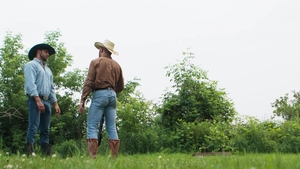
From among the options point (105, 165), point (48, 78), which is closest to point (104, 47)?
point (48, 78)

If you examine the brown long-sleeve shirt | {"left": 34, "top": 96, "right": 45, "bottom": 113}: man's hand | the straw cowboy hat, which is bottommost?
{"left": 34, "top": 96, "right": 45, "bottom": 113}: man's hand

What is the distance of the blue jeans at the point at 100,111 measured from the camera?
6.63 metres

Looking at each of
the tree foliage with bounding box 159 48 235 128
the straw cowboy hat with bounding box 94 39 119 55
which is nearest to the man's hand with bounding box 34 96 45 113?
the straw cowboy hat with bounding box 94 39 119 55

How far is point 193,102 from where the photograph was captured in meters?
15.0

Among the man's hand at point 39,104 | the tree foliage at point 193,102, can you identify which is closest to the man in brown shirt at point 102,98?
the man's hand at point 39,104

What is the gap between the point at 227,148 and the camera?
39.6 feet

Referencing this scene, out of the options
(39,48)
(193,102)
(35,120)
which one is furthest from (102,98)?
(193,102)

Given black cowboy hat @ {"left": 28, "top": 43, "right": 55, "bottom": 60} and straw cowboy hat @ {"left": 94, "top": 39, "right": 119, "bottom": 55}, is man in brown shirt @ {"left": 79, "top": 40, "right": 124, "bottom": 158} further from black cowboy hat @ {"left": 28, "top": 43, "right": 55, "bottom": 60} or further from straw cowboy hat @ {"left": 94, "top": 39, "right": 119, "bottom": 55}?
black cowboy hat @ {"left": 28, "top": 43, "right": 55, "bottom": 60}

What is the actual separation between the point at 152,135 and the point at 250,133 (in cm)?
311

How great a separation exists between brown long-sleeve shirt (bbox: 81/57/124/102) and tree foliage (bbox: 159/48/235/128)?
26.8 feet

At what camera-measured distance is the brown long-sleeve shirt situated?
22.0 feet

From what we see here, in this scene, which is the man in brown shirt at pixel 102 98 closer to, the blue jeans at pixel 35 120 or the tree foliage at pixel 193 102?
the blue jeans at pixel 35 120

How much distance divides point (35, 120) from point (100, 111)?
1011mm

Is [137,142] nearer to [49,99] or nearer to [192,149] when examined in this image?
[192,149]
